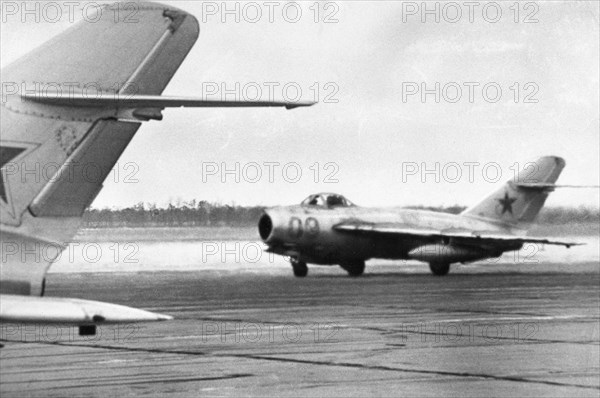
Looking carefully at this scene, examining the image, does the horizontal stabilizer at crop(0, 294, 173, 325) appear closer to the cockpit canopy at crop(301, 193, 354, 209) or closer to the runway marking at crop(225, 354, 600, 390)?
the runway marking at crop(225, 354, 600, 390)

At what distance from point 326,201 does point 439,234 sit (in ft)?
10.7

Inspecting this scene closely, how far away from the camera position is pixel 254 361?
42.1 feet

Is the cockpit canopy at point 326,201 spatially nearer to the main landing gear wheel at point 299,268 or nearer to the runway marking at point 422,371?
the main landing gear wheel at point 299,268

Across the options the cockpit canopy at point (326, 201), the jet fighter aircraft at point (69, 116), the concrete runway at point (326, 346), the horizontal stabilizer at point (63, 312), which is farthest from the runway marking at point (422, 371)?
the cockpit canopy at point (326, 201)

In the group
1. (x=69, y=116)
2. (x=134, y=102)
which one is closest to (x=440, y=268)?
(x=69, y=116)

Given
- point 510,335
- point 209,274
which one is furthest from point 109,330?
point 209,274

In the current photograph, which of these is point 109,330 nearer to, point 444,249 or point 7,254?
point 7,254

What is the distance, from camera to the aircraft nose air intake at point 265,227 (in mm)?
30828

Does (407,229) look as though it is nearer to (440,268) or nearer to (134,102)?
(440,268)

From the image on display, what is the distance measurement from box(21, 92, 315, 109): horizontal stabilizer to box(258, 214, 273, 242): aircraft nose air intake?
21.2 m

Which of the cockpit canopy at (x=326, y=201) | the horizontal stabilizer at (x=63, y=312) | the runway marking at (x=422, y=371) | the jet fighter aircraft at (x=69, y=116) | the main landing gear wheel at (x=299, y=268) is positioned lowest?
the runway marking at (x=422, y=371)

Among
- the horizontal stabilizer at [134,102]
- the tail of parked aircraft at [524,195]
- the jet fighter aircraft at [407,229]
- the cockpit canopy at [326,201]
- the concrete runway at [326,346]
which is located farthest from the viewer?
the tail of parked aircraft at [524,195]

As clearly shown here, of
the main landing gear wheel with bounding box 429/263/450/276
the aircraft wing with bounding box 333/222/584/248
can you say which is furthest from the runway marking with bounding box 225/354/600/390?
the main landing gear wheel with bounding box 429/263/450/276

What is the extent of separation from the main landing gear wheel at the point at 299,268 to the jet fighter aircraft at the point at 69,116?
75.8 feet
